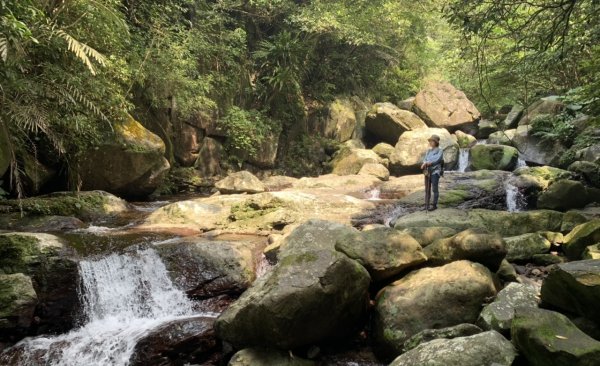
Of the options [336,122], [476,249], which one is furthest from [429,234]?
[336,122]

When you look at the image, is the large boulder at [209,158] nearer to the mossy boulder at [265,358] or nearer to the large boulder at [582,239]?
the mossy boulder at [265,358]

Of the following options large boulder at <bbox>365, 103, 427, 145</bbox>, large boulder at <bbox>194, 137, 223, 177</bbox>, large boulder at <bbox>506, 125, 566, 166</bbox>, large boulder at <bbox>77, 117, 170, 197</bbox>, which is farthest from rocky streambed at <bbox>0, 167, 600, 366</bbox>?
large boulder at <bbox>365, 103, 427, 145</bbox>

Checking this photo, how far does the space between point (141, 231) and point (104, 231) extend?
0.71 meters

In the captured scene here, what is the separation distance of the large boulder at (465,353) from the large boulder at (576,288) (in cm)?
94

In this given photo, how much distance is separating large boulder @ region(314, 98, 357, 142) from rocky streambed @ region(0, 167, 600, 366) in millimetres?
12533

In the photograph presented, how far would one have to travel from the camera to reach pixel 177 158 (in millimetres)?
15383

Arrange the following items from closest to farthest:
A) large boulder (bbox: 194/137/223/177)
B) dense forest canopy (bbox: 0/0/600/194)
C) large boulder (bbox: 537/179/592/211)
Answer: dense forest canopy (bbox: 0/0/600/194) → large boulder (bbox: 537/179/592/211) → large boulder (bbox: 194/137/223/177)

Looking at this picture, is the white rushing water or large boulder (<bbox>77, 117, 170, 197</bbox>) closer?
the white rushing water

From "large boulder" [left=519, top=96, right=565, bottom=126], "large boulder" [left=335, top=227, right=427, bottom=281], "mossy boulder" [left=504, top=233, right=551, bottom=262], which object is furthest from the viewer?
"large boulder" [left=519, top=96, right=565, bottom=126]

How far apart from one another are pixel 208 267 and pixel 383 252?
3.09 metres

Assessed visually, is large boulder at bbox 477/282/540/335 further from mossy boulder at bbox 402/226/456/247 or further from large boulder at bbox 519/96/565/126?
large boulder at bbox 519/96/565/126

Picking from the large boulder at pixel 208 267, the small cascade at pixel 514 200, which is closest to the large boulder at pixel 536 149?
the small cascade at pixel 514 200

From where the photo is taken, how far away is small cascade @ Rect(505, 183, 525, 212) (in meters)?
12.3

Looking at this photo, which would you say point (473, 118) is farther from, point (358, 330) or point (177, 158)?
point (358, 330)
